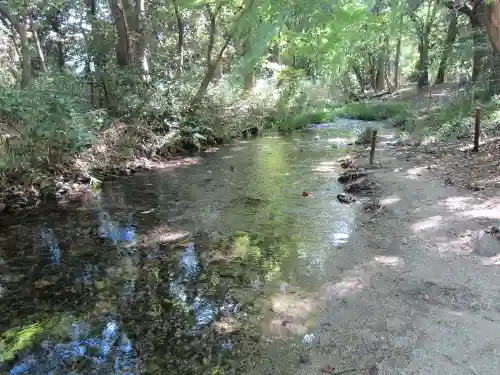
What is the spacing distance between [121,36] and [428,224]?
11.6 metres

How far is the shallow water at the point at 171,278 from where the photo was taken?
3770mm

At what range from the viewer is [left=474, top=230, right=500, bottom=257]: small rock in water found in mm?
5188

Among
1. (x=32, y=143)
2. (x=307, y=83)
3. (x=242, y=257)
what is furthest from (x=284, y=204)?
(x=307, y=83)

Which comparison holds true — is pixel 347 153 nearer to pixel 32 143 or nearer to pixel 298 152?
pixel 298 152

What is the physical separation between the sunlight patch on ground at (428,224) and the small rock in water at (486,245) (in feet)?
2.68

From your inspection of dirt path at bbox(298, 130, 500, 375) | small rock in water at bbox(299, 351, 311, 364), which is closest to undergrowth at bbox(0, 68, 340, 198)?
dirt path at bbox(298, 130, 500, 375)

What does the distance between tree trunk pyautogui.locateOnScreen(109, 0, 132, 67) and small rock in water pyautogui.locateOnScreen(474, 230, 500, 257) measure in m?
11.9

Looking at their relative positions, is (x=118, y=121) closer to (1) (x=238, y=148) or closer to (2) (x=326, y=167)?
(1) (x=238, y=148)

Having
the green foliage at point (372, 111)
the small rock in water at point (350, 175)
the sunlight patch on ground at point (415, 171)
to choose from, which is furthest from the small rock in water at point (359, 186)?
the green foliage at point (372, 111)

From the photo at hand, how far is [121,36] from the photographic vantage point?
13.7m

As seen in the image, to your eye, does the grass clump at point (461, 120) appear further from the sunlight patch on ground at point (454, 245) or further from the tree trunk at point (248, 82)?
the tree trunk at point (248, 82)

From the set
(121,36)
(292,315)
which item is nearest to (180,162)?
(121,36)

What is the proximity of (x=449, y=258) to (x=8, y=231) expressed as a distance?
697cm

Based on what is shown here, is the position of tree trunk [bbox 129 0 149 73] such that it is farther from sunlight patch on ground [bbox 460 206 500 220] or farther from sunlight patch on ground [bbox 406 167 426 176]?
sunlight patch on ground [bbox 460 206 500 220]
